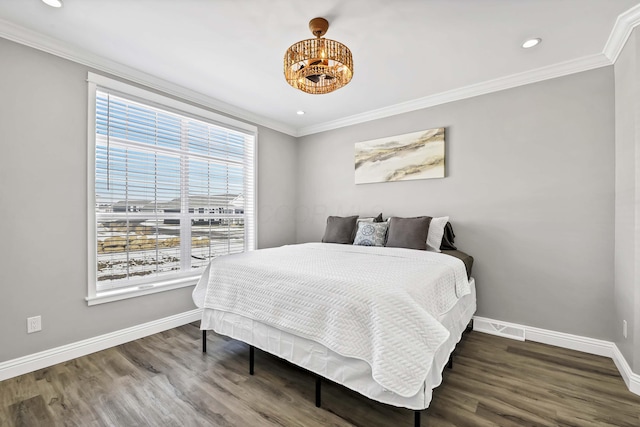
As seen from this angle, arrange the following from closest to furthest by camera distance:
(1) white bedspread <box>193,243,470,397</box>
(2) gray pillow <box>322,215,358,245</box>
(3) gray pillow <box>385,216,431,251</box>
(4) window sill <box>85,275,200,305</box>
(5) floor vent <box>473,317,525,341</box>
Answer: (1) white bedspread <box>193,243,470,397</box>
(4) window sill <box>85,275,200,305</box>
(5) floor vent <box>473,317,525,341</box>
(3) gray pillow <box>385,216,431,251</box>
(2) gray pillow <box>322,215,358,245</box>

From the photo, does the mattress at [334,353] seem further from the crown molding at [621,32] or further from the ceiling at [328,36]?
the crown molding at [621,32]

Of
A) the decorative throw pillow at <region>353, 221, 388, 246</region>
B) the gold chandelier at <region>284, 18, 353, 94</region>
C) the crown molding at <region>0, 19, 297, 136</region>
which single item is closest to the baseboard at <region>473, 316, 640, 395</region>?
the decorative throw pillow at <region>353, 221, 388, 246</region>

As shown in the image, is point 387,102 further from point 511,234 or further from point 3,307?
point 3,307

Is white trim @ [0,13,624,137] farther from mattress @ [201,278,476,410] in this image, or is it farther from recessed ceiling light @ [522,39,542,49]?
mattress @ [201,278,476,410]

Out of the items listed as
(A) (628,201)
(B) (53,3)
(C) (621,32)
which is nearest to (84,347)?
(B) (53,3)

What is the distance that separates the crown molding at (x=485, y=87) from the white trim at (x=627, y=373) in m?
2.39

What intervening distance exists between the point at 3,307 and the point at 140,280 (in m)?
0.93

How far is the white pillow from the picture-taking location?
2.89m

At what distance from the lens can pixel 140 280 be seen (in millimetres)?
2822

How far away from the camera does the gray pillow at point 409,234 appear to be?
283 centimetres

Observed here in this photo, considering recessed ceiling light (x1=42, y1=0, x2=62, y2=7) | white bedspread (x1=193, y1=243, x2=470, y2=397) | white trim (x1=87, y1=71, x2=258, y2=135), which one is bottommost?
white bedspread (x1=193, y1=243, x2=470, y2=397)

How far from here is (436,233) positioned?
293 centimetres

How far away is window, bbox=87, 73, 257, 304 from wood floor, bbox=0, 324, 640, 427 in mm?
724

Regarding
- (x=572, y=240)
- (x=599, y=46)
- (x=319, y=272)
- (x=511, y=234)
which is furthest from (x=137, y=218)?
(x=599, y=46)
